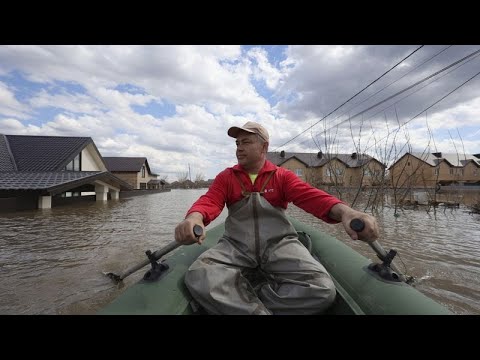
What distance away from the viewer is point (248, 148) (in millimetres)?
1855

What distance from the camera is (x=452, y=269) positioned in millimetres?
3359

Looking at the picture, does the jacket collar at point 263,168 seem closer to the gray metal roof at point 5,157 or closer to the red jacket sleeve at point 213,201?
the red jacket sleeve at point 213,201

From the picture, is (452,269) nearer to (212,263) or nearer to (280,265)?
(280,265)

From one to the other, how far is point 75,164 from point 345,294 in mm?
17311

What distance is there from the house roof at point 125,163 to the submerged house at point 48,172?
12.3 m

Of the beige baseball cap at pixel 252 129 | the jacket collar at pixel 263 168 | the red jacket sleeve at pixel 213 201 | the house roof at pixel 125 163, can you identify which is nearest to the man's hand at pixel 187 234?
the red jacket sleeve at pixel 213 201

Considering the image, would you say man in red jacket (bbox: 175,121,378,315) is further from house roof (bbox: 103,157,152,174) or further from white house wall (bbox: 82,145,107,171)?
house roof (bbox: 103,157,152,174)

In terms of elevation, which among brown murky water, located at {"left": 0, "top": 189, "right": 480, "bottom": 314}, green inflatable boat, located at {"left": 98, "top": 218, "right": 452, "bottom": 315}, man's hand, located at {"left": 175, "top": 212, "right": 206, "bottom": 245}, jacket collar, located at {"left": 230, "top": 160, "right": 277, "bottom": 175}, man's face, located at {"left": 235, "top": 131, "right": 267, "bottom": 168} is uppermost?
man's face, located at {"left": 235, "top": 131, "right": 267, "bottom": 168}

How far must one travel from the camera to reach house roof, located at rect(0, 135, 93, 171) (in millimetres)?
12530

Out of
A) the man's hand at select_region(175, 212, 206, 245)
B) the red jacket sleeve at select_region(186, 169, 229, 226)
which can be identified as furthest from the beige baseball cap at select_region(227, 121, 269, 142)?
the man's hand at select_region(175, 212, 206, 245)

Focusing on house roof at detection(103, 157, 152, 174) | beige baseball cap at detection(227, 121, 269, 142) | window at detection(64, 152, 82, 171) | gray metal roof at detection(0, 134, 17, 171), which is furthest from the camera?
house roof at detection(103, 157, 152, 174)

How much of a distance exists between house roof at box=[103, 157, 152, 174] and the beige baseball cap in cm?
→ 3108

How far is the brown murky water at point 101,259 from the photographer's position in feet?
7.89

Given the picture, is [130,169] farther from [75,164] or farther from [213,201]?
[213,201]
